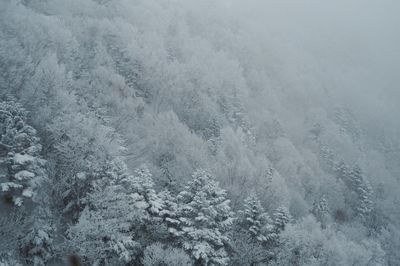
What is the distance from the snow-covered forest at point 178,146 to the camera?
26.9 m

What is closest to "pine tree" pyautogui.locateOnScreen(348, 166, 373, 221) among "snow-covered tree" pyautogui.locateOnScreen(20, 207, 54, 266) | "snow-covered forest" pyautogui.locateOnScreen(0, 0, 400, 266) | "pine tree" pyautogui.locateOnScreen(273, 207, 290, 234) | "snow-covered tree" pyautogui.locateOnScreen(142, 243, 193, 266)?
"snow-covered forest" pyautogui.locateOnScreen(0, 0, 400, 266)

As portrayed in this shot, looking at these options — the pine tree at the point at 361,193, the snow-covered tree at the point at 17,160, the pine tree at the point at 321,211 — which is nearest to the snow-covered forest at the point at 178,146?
the snow-covered tree at the point at 17,160

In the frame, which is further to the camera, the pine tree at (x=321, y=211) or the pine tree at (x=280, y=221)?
the pine tree at (x=321, y=211)

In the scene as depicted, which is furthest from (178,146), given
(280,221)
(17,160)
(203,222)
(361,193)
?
(361,193)

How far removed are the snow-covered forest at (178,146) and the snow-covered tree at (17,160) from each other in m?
0.12

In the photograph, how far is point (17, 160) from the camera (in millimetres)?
24547

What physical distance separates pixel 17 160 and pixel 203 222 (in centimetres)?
1477

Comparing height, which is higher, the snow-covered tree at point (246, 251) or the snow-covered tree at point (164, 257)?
the snow-covered tree at point (164, 257)

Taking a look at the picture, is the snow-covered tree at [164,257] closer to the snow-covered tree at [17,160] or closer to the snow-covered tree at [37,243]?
the snow-covered tree at [37,243]

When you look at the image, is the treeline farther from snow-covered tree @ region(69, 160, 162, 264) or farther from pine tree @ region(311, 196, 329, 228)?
pine tree @ region(311, 196, 329, 228)

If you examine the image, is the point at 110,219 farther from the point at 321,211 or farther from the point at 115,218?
the point at 321,211

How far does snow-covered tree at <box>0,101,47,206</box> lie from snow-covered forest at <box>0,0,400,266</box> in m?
0.12

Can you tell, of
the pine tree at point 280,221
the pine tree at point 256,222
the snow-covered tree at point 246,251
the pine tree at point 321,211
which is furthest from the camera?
the pine tree at point 321,211

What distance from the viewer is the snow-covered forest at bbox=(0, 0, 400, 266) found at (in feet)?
88.2
